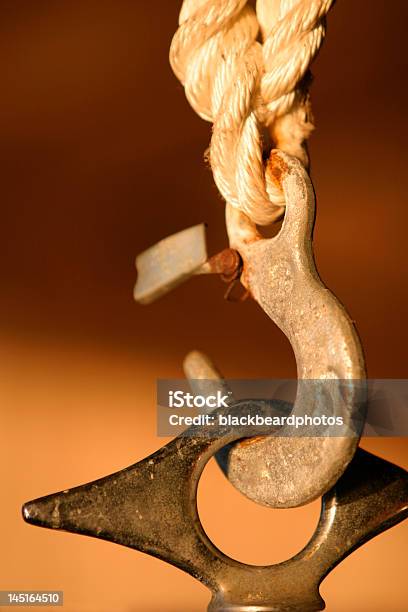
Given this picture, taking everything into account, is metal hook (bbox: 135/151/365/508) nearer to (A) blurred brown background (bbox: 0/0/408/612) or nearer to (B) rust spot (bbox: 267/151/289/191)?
(B) rust spot (bbox: 267/151/289/191)

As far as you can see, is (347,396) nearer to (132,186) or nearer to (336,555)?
(336,555)

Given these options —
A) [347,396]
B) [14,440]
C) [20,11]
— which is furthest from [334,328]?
[20,11]

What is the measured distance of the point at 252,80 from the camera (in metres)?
0.44

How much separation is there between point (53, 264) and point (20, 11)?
0.91 feet

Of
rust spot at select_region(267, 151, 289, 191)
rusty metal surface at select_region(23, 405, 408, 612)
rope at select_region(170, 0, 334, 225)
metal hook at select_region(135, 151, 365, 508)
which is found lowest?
rusty metal surface at select_region(23, 405, 408, 612)

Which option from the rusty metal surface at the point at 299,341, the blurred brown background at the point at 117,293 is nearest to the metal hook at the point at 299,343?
the rusty metal surface at the point at 299,341

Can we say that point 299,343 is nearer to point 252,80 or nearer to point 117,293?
point 252,80

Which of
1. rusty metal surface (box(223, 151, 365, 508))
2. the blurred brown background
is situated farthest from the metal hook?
the blurred brown background

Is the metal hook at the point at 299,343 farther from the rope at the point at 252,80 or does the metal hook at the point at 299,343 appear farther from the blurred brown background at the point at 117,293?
the blurred brown background at the point at 117,293

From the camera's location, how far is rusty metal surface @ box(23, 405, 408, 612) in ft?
1.31

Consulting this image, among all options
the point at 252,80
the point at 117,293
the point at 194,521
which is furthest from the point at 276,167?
the point at 117,293

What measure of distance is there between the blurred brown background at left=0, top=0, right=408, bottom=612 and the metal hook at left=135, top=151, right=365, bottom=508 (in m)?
0.59

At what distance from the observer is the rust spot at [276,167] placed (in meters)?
0.44

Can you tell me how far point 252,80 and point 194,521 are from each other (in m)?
0.20
